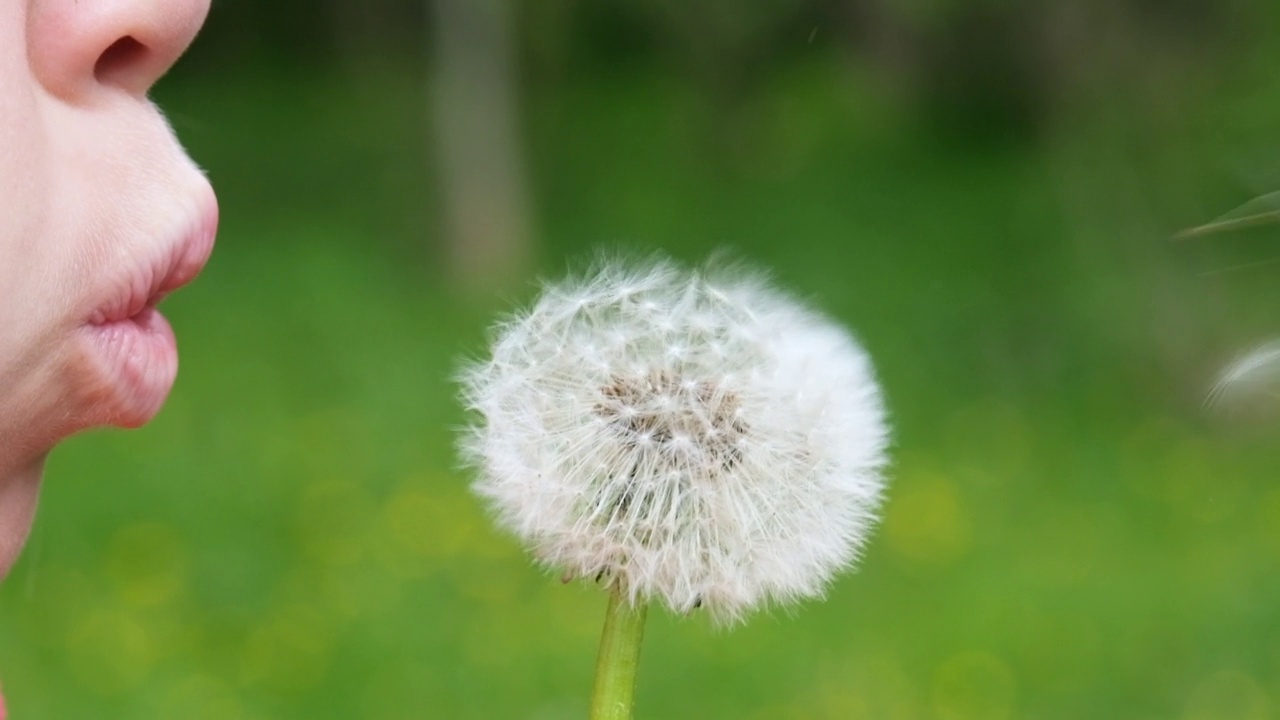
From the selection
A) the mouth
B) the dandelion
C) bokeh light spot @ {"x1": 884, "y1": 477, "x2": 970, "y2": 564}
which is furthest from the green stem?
bokeh light spot @ {"x1": 884, "y1": 477, "x2": 970, "y2": 564}

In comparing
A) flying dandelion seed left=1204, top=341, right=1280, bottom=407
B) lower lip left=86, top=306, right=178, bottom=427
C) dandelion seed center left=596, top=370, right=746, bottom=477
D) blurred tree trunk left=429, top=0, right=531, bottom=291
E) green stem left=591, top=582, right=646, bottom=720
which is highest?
blurred tree trunk left=429, top=0, right=531, bottom=291

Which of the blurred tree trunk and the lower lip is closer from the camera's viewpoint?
the lower lip

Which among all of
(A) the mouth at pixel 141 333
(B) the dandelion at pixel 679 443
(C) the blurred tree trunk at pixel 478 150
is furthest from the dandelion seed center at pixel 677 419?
(C) the blurred tree trunk at pixel 478 150

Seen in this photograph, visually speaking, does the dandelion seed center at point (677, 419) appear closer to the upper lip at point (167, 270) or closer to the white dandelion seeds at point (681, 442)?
the white dandelion seeds at point (681, 442)

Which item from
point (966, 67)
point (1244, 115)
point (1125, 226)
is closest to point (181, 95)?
point (966, 67)

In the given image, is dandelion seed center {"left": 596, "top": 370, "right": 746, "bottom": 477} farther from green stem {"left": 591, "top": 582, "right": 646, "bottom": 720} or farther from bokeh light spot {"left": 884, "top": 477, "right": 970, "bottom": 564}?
bokeh light spot {"left": 884, "top": 477, "right": 970, "bottom": 564}

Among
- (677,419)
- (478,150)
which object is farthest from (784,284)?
(677,419)
